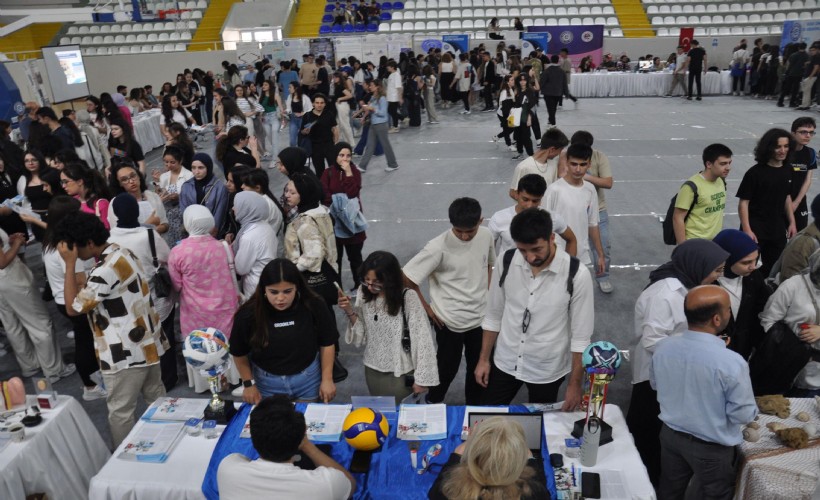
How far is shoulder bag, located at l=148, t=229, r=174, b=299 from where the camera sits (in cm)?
366

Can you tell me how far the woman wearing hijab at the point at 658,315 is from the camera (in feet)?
8.94

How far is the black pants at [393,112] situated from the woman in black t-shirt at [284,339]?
8.86m

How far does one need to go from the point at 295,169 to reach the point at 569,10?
58.6ft

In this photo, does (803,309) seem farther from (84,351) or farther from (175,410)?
(84,351)

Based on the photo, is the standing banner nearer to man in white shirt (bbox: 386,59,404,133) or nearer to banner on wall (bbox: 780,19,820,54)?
man in white shirt (bbox: 386,59,404,133)

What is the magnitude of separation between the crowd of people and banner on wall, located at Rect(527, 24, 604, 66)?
13.1 meters

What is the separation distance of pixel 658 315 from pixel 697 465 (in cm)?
64

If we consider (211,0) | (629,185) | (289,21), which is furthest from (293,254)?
(211,0)

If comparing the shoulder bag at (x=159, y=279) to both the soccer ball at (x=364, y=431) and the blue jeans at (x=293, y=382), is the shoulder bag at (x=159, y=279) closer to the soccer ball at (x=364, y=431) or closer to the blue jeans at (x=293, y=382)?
the blue jeans at (x=293, y=382)

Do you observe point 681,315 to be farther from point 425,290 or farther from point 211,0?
point 211,0

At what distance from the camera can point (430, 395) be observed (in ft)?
11.8

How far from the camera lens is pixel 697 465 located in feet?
8.13

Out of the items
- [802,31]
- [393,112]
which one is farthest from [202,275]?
[802,31]

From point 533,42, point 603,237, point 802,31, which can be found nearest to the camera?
point 603,237
